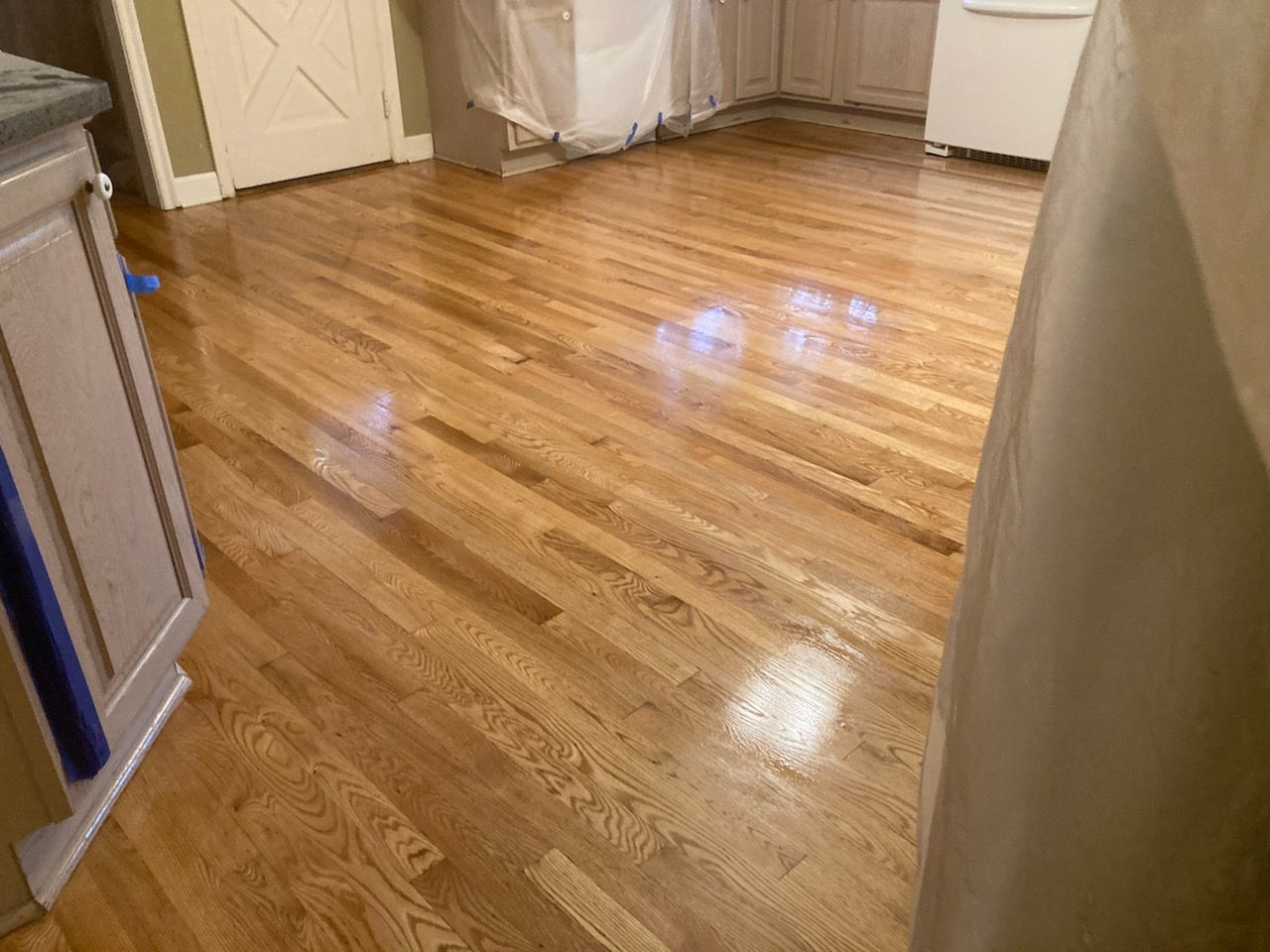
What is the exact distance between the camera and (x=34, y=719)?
1069 mm

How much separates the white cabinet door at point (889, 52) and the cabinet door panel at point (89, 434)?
171 inches

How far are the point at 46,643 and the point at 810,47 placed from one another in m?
4.99

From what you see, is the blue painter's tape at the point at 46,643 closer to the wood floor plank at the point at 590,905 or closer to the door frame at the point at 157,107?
the wood floor plank at the point at 590,905

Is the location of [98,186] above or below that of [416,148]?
above

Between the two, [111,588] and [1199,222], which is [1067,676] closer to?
[1199,222]

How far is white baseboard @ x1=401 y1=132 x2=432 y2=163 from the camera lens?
14.9 ft

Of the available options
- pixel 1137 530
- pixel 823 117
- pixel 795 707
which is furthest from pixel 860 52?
pixel 1137 530

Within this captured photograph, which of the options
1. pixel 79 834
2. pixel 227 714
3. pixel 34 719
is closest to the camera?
pixel 34 719

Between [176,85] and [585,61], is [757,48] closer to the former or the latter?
[585,61]

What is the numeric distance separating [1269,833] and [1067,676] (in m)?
0.13

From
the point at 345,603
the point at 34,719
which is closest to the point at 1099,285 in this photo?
the point at 34,719

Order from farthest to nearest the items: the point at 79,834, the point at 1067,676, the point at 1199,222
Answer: the point at 79,834 → the point at 1067,676 → the point at 1199,222

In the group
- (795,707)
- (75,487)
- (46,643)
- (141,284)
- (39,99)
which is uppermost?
(39,99)

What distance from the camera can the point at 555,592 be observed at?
66.5 inches
